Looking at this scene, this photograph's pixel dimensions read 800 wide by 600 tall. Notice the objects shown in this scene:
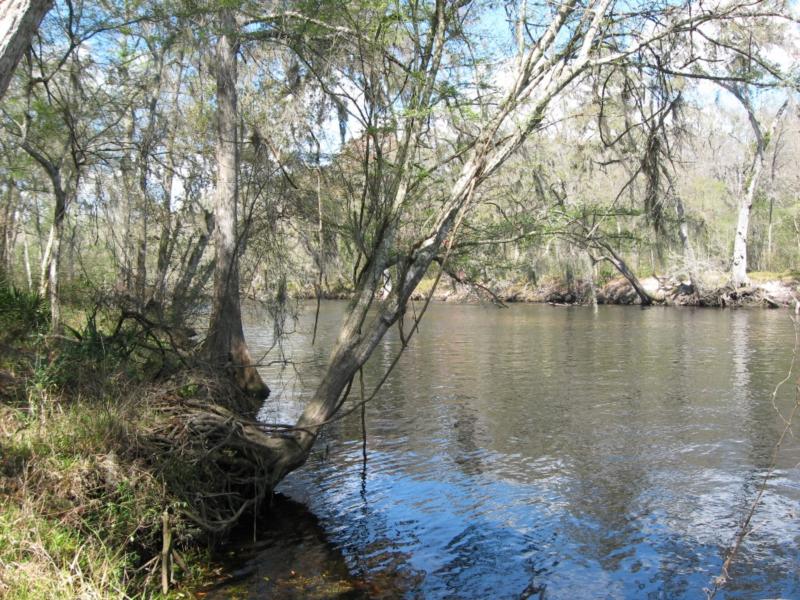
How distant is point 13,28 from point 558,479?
830cm

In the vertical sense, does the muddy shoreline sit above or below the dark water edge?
above

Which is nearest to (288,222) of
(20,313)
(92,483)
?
(20,313)

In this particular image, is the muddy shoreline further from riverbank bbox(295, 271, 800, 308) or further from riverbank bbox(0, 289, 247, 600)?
riverbank bbox(0, 289, 247, 600)

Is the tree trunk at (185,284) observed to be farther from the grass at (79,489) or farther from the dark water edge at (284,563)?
the dark water edge at (284,563)

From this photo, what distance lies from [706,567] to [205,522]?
4.99 m

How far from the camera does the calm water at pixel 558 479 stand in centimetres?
654

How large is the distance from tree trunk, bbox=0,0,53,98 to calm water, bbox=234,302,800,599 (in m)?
5.06

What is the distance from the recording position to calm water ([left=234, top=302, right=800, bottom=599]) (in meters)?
6.54

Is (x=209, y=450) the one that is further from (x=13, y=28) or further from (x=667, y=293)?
(x=667, y=293)

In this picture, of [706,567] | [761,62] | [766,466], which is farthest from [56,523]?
[766,466]

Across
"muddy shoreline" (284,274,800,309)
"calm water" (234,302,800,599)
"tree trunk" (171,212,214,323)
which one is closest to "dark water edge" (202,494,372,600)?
"calm water" (234,302,800,599)

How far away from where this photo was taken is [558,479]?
9328 mm

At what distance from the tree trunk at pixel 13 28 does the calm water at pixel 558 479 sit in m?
5.06

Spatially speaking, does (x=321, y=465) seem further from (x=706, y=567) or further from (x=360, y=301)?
(x=706, y=567)
